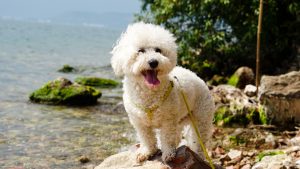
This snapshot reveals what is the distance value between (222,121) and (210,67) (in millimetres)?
8259

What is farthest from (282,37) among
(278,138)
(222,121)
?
(278,138)

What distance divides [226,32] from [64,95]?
7295 millimetres

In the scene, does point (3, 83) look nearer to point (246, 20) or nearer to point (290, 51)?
point (246, 20)

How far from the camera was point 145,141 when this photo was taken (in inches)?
241

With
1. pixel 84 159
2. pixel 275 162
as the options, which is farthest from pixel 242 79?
pixel 275 162

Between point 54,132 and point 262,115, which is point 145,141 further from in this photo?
point 262,115

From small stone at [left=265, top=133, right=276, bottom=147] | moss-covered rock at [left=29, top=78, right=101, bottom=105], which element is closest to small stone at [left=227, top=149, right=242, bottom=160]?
small stone at [left=265, top=133, right=276, bottom=147]

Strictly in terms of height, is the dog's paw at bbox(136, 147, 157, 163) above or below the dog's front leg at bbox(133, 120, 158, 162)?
below

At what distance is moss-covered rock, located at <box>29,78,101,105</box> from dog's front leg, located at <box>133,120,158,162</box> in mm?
9005

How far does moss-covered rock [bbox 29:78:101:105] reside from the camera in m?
14.9

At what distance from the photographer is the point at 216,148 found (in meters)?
9.34

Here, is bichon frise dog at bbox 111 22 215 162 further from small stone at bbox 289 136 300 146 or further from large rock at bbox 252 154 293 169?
small stone at bbox 289 136 300 146

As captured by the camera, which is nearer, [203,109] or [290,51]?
Answer: [203,109]

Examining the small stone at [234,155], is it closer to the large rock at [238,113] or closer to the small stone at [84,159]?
the small stone at [84,159]
